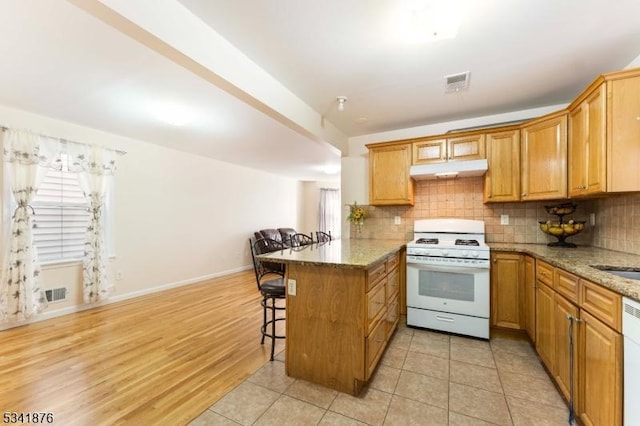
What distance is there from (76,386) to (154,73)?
2.53 meters

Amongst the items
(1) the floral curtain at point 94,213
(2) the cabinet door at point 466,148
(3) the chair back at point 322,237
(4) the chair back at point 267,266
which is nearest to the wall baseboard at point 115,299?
(1) the floral curtain at point 94,213

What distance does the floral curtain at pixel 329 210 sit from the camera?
29.1 ft

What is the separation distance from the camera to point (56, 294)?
3.50 meters

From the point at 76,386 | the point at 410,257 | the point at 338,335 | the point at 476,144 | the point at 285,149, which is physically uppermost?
the point at 285,149

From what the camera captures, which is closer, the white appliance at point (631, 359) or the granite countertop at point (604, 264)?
the white appliance at point (631, 359)

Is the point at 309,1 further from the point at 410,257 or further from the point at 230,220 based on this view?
the point at 230,220

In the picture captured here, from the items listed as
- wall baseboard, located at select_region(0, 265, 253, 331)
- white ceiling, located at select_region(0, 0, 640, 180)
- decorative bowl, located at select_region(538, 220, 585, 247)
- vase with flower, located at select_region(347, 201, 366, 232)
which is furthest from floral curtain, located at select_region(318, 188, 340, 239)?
decorative bowl, located at select_region(538, 220, 585, 247)

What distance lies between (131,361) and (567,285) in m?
3.38

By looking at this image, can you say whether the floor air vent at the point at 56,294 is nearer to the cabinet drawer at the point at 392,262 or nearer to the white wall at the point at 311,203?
the cabinet drawer at the point at 392,262

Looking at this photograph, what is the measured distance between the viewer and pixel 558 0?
5.02 feet

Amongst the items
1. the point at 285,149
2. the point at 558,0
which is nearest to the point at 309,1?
the point at 558,0

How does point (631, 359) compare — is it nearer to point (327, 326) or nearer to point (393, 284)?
point (327, 326)

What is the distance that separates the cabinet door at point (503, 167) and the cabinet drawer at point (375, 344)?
1.92 metres

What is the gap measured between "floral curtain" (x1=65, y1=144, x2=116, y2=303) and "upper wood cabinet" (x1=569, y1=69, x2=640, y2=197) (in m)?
5.33
